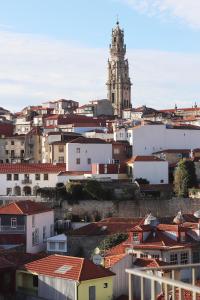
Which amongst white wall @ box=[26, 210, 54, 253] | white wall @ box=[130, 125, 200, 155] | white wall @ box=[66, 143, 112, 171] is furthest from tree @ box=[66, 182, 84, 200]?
white wall @ box=[130, 125, 200, 155]

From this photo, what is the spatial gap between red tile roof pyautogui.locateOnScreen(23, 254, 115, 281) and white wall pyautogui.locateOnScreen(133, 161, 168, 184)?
73.7ft

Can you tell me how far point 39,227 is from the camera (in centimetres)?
3594

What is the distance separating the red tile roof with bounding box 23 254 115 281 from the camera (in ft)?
79.8

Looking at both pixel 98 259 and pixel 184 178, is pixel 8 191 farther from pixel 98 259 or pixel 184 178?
pixel 98 259

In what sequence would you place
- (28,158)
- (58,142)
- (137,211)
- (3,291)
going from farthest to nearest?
(28,158) < (58,142) < (137,211) < (3,291)

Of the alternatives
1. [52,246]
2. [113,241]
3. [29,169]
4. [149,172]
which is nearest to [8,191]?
[29,169]

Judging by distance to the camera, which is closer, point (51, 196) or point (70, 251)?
point (70, 251)

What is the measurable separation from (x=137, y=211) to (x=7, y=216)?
11667 mm

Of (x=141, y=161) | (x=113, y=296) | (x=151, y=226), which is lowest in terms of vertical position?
(x=113, y=296)

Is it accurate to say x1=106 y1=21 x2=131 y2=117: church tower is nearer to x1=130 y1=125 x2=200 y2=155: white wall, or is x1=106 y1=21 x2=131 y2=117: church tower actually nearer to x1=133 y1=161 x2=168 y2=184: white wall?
x1=130 y1=125 x2=200 y2=155: white wall

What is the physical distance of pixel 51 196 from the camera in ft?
147

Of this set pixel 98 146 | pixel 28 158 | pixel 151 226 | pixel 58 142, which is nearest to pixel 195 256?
pixel 151 226

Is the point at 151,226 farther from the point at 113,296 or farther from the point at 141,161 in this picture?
the point at 141,161

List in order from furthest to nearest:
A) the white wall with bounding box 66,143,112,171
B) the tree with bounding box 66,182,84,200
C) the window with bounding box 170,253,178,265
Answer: the white wall with bounding box 66,143,112,171, the tree with bounding box 66,182,84,200, the window with bounding box 170,253,178,265
